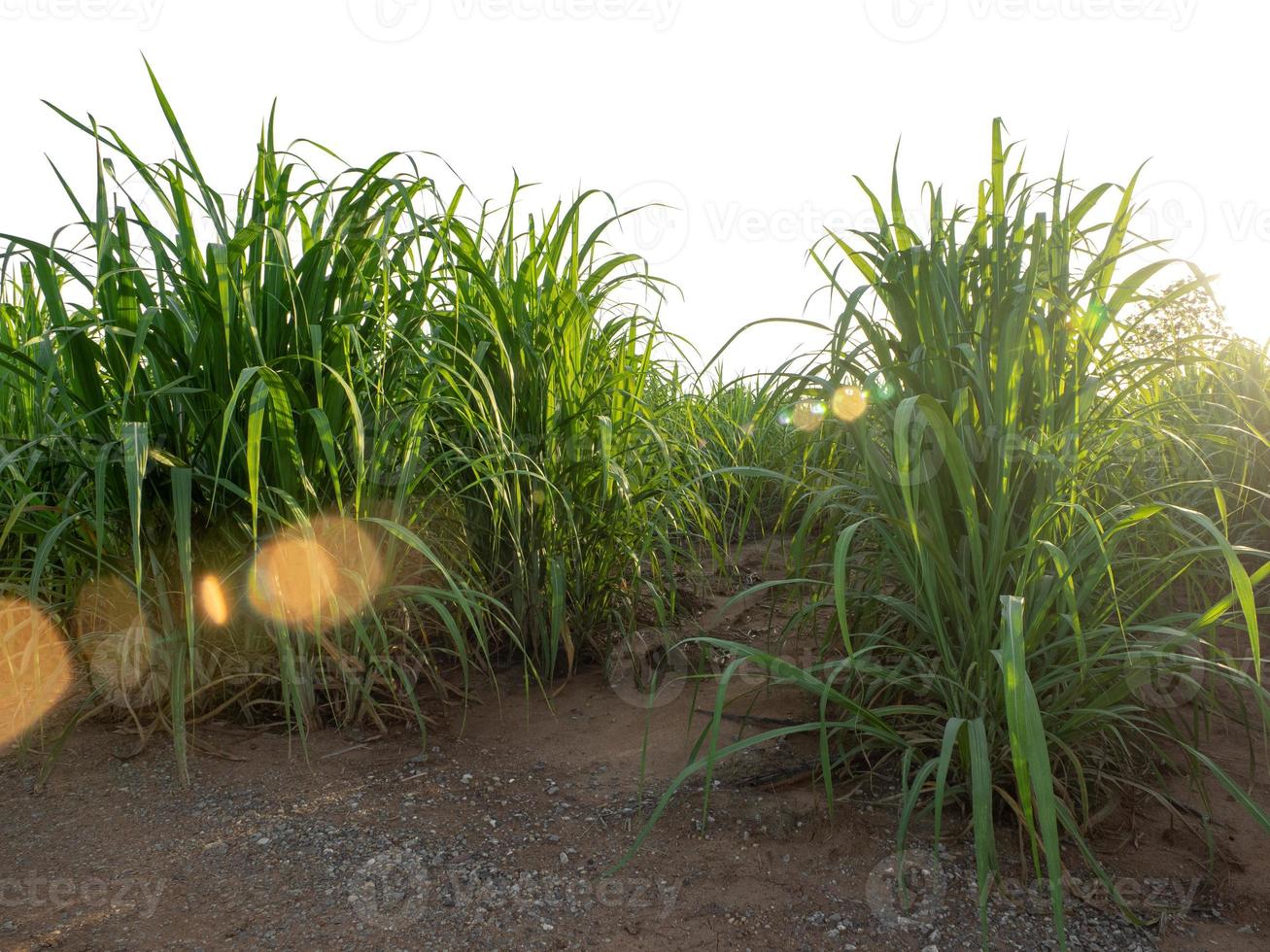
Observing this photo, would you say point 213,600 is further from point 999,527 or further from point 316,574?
point 999,527

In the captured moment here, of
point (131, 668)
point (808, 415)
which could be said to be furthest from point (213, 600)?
point (808, 415)

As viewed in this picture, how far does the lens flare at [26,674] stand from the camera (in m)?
1.80

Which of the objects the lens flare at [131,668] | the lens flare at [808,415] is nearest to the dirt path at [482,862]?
the lens flare at [131,668]

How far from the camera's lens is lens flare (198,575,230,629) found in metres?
1.67

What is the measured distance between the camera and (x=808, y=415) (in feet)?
5.84

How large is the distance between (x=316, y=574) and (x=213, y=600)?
0.95ft

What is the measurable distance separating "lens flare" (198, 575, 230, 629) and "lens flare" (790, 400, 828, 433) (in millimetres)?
1182

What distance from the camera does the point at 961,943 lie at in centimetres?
120

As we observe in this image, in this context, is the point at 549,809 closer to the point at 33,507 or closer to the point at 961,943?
the point at 961,943

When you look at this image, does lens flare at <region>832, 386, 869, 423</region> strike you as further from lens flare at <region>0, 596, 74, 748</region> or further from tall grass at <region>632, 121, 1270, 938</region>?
lens flare at <region>0, 596, 74, 748</region>

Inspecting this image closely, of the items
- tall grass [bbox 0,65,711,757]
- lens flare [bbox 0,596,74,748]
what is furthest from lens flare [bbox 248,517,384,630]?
lens flare [bbox 0,596,74,748]

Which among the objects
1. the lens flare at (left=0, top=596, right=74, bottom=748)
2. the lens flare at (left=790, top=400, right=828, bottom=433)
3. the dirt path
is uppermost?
the lens flare at (left=790, top=400, right=828, bottom=433)

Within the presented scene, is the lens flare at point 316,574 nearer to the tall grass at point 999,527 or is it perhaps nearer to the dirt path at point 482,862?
the dirt path at point 482,862

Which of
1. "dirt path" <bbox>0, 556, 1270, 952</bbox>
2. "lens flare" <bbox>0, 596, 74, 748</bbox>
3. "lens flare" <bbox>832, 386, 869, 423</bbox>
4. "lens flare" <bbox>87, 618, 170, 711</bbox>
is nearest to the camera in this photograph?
"dirt path" <bbox>0, 556, 1270, 952</bbox>
